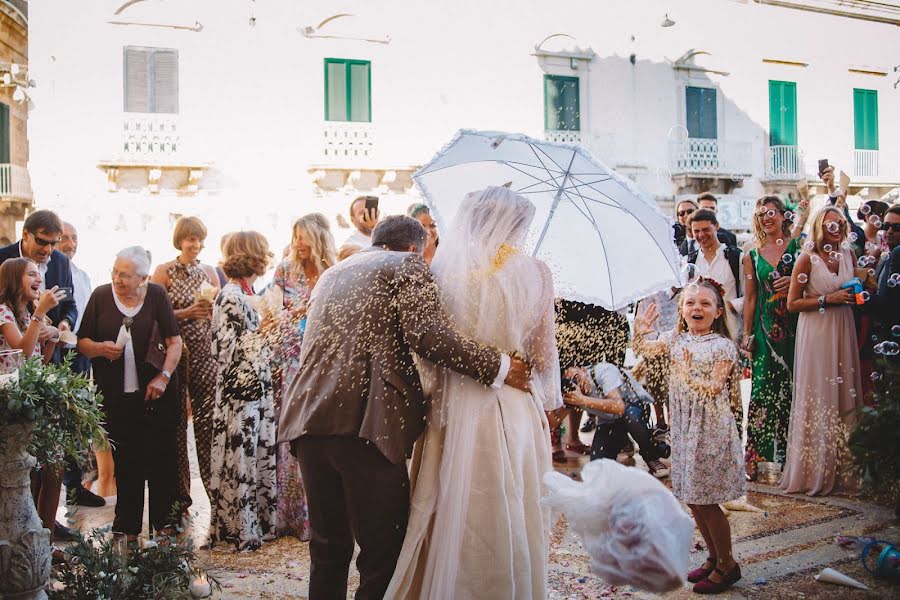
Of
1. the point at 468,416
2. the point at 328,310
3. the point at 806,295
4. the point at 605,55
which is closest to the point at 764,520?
the point at 806,295

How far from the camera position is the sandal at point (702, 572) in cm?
440

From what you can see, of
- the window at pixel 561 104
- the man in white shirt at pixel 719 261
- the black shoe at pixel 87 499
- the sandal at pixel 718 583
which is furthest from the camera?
the window at pixel 561 104

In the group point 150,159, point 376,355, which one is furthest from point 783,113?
point 376,355

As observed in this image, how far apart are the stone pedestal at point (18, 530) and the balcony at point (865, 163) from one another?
20628 mm

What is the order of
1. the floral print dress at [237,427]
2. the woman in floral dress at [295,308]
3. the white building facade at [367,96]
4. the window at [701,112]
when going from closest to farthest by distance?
1. the floral print dress at [237,427]
2. the woman in floral dress at [295,308]
3. the white building facade at [367,96]
4. the window at [701,112]

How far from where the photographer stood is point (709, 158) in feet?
65.3

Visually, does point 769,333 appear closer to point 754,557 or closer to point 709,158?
point 754,557

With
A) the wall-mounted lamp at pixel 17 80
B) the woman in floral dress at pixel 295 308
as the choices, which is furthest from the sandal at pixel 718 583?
the wall-mounted lamp at pixel 17 80

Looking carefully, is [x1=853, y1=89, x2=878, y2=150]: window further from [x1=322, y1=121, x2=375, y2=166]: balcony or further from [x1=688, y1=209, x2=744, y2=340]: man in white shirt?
[x1=688, y1=209, x2=744, y2=340]: man in white shirt

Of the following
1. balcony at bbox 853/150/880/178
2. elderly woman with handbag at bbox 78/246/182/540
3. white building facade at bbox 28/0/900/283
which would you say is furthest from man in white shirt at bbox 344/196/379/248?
balcony at bbox 853/150/880/178

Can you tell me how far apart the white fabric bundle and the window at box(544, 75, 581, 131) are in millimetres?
15849

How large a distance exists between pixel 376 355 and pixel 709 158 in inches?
706

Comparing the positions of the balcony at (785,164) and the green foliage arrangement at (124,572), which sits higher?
the balcony at (785,164)

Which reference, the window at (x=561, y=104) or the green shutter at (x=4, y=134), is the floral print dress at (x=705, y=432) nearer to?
the window at (x=561, y=104)
